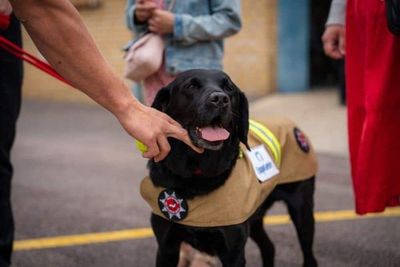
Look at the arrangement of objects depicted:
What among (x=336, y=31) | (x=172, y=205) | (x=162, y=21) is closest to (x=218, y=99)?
(x=172, y=205)

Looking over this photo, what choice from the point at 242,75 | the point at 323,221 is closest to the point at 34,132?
the point at 242,75

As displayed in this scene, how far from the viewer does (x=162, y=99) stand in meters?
Result: 2.42

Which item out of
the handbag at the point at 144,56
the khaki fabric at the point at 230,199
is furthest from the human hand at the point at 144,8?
the khaki fabric at the point at 230,199

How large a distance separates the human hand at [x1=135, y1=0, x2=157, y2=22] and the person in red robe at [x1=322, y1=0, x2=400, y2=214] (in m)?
1.03

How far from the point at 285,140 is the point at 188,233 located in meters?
0.87

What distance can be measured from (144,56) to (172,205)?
0.93m

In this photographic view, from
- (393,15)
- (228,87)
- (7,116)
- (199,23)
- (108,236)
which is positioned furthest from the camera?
(108,236)

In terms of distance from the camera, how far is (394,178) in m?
2.60

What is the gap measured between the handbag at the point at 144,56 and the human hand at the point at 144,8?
4.5 inches

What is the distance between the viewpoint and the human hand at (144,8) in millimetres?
2857

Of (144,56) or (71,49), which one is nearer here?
(71,49)

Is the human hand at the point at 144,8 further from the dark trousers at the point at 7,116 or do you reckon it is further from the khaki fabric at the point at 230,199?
the khaki fabric at the point at 230,199

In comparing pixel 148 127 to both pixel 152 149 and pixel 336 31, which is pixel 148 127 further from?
pixel 336 31

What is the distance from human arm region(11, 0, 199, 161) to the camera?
1650 millimetres
